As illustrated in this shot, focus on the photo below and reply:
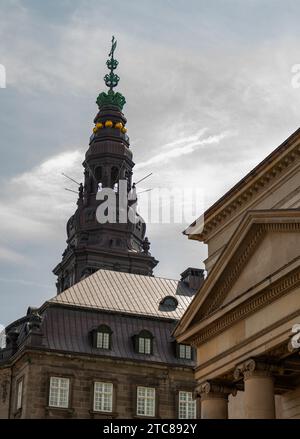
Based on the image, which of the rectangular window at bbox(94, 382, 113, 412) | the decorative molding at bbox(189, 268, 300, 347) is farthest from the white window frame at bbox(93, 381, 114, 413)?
the decorative molding at bbox(189, 268, 300, 347)

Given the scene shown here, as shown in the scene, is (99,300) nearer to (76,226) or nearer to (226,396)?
(76,226)

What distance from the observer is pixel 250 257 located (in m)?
33.5

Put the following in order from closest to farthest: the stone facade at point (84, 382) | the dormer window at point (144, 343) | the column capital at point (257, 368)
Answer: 1. the column capital at point (257, 368)
2. the stone facade at point (84, 382)
3. the dormer window at point (144, 343)

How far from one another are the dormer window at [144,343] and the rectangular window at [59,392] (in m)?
5.82

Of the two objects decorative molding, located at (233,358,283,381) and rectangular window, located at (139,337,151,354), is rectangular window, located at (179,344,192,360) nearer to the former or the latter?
rectangular window, located at (139,337,151,354)

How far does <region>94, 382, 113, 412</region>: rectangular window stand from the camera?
61.6 meters

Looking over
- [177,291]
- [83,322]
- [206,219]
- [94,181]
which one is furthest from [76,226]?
[206,219]

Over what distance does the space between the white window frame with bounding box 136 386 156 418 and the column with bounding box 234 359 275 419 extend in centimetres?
3107

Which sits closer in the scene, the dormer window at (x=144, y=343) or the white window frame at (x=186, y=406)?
the white window frame at (x=186, y=406)

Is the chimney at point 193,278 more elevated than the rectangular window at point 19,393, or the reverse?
the chimney at point 193,278

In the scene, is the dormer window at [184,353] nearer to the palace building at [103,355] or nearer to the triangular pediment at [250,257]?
the palace building at [103,355]

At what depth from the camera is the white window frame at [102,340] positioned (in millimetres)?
63875

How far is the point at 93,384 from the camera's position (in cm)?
6203

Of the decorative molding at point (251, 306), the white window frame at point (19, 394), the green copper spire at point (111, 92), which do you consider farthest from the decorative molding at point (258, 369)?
the green copper spire at point (111, 92)
